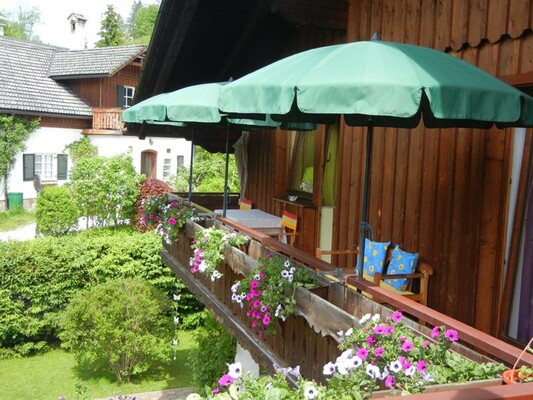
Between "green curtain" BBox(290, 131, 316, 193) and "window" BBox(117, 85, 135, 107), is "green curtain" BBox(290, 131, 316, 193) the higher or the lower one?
the lower one

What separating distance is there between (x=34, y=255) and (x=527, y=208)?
36.9ft

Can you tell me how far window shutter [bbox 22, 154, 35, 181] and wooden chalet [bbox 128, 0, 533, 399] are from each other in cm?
1741

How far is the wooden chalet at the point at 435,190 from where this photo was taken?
4.41 m

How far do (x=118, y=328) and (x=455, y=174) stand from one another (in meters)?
8.61

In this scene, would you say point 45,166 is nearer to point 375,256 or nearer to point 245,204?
point 245,204

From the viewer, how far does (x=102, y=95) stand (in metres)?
27.7

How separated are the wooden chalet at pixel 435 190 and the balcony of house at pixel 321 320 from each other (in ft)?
0.05

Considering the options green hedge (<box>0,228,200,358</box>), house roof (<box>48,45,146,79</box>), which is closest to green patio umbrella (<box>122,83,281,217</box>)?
green hedge (<box>0,228,200,358</box>)

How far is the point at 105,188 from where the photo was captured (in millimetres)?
20219

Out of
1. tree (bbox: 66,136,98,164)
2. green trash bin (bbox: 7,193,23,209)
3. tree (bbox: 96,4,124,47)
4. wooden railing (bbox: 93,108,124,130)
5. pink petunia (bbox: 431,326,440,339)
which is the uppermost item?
tree (bbox: 96,4,124,47)

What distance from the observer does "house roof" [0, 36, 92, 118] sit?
80.2 ft

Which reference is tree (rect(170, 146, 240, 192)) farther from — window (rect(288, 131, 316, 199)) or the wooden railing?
window (rect(288, 131, 316, 199))

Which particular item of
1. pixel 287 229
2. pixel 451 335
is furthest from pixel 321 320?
pixel 287 229

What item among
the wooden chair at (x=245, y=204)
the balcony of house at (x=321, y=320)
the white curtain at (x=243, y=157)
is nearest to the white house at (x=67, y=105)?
the white curtain at (x=243, y=157)
